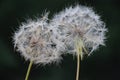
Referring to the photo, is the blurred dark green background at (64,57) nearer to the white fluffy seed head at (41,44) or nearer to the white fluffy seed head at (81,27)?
the white fluffy seed head at (81,27)

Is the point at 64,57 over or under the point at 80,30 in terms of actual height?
over

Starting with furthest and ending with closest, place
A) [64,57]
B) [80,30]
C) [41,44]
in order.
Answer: [64,57] < [80,30] < [41,44]

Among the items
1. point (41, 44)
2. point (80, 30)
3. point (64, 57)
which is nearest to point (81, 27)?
point (80, 30)

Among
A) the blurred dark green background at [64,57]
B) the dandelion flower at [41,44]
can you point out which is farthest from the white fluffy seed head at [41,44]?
the blurred dark green background at [64,57]

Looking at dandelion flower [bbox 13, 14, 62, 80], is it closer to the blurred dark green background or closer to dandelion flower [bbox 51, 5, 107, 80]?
dandelion flower [bbox 51, 5, 107, 80]

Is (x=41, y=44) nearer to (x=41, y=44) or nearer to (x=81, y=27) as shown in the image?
(x=41, y=44)

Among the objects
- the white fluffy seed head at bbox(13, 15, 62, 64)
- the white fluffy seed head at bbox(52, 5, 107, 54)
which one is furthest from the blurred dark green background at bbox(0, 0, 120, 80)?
the white fluffy seed head at bbox(13, 15, 62, 64)
